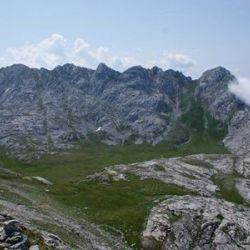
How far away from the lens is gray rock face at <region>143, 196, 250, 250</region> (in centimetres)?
7331

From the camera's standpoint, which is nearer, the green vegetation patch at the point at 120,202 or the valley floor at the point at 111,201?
the valley floor at the point at 111,201

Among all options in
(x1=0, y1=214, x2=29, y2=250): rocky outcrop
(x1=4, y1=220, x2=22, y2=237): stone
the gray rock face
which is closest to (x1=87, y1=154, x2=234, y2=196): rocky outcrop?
the gray rock face

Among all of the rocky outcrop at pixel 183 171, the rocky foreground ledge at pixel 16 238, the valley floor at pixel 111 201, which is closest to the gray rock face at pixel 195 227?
the valley floor at pixel 111 201

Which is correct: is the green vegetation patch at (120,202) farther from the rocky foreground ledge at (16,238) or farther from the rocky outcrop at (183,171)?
the rocky foreground ledge at (16,238)

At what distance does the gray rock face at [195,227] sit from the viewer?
73312mm

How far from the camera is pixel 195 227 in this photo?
78.2 meters

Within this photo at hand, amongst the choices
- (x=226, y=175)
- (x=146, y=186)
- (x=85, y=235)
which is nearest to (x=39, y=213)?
(x=85, y=235)

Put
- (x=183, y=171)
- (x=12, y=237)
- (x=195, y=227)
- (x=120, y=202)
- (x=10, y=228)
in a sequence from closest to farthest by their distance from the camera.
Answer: (x=12, y=237) → (x=10, y=228) → (x=195, y=227) → (x=120, y=202) → (x=183, y=171)

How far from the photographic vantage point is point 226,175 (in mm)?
147125

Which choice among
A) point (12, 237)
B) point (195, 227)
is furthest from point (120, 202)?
point (12, 237)

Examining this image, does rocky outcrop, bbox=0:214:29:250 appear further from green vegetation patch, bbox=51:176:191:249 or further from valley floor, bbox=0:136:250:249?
green vegetation patch, bbox=51:176:191:249

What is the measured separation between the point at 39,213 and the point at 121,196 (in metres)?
26.9

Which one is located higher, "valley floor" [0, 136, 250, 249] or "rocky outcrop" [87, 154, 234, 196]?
"rocky outcrop" [87, 154, 234, 196]

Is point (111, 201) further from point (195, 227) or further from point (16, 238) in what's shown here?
point (16, 238)
